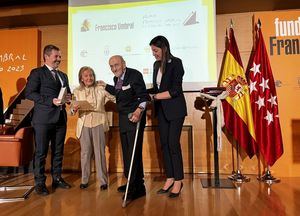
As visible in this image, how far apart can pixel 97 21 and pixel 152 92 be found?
153cm

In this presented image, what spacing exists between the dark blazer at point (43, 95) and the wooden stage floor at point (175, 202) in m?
0.71

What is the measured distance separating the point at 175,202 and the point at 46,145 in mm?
1296

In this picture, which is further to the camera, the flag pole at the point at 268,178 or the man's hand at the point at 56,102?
the flag pole at the point at 268,178

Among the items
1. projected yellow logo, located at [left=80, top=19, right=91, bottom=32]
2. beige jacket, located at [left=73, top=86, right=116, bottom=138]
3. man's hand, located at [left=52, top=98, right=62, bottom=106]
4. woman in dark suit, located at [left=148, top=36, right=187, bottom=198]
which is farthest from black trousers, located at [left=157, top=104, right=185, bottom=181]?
projected yellow logo, located at [left=80, top=19, right=91, bottom=32]

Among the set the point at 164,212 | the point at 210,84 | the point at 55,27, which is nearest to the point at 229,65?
the point at 210,84

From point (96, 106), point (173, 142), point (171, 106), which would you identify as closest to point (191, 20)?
point (171, 106)

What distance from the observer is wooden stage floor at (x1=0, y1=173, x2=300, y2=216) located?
204cm

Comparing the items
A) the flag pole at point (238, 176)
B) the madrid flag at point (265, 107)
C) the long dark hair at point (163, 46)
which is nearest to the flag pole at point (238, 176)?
the flag pole at point (238, 176)

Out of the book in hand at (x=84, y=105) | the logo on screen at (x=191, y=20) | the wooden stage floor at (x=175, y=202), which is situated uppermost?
the logo on screen at (x=191, y=20)

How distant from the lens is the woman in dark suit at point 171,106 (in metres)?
2.39

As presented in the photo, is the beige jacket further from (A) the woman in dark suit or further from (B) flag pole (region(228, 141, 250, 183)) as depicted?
(B) flag pole (region(228, 141, 250, 183))

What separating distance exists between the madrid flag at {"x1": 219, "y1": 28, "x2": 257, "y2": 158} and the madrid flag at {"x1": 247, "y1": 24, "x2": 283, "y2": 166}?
0.09 metres

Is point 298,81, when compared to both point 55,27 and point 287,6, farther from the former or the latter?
point 55,27

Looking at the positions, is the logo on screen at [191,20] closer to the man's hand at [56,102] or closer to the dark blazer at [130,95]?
the dark blazer at [130,95]
